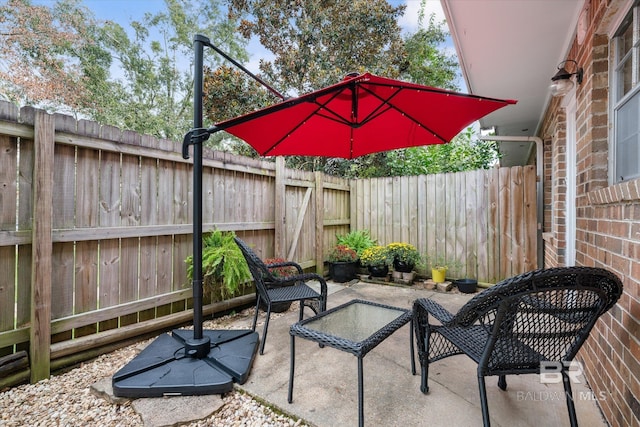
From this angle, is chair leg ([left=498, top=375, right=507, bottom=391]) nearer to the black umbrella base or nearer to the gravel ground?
the gravel ground

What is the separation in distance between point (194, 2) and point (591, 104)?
1172cm

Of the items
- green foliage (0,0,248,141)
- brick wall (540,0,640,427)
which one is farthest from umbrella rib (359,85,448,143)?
green foliage (0,0,248,141)

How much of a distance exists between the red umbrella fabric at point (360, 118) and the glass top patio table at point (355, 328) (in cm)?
134

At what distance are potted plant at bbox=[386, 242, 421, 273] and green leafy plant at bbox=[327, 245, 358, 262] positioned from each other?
55 cm

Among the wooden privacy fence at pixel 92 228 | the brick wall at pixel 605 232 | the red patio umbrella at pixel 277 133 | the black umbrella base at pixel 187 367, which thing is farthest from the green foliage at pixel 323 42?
the black umbrella base at pixel 187 367

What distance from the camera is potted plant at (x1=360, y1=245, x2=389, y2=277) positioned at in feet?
15.0

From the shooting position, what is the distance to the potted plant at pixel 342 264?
4.62 metres

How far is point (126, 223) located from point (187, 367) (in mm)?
1307

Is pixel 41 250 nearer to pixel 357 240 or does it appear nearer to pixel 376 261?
pixel 376 261

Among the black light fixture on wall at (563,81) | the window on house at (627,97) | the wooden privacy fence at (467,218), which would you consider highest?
the black light fixture on wall at (563,81)

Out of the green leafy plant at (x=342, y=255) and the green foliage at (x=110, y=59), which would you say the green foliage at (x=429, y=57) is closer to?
the green foliage at (x=110, y=59)

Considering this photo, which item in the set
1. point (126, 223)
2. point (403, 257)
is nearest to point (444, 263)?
point (403, 257)

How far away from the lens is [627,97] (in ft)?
5.16

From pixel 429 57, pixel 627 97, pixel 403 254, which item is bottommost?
pixel 403 254
